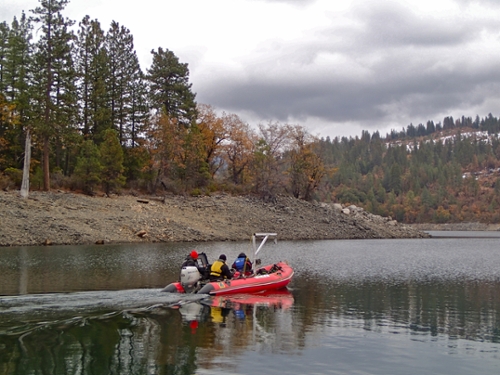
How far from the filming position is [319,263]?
4000 centimetres

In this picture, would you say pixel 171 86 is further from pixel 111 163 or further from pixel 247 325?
pixel 247 325

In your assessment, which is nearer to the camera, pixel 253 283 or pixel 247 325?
pixel 247 325

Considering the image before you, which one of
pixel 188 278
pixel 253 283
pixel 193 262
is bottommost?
pixel 253 283

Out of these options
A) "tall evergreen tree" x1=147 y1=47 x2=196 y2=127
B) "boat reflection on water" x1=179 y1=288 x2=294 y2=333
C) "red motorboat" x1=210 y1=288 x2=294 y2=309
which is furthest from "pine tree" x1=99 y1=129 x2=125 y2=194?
"boat reflection on water" x1=179 y1=288 x2=294 y2=333

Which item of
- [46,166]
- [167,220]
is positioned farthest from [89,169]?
[167,220]

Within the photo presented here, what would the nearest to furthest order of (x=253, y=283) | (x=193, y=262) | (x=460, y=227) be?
(x=193, y=262)
(x=253, y=283)
(x=460, y=227)

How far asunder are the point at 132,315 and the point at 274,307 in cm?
617

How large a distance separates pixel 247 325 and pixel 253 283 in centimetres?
741

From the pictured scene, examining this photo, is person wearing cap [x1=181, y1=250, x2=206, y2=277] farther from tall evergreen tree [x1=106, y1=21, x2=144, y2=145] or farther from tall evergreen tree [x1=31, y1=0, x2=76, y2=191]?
tall evergreen tree [x1=106, y1=21, x2=144, y2=145]

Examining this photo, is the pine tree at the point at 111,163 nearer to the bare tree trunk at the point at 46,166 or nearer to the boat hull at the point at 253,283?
the bare tree trunk at the point at 46,166

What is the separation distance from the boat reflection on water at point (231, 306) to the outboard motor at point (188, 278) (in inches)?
43.4

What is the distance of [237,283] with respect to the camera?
25422mm

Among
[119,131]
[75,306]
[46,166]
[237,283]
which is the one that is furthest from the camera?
[119,131]

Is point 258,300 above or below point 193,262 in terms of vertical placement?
below
